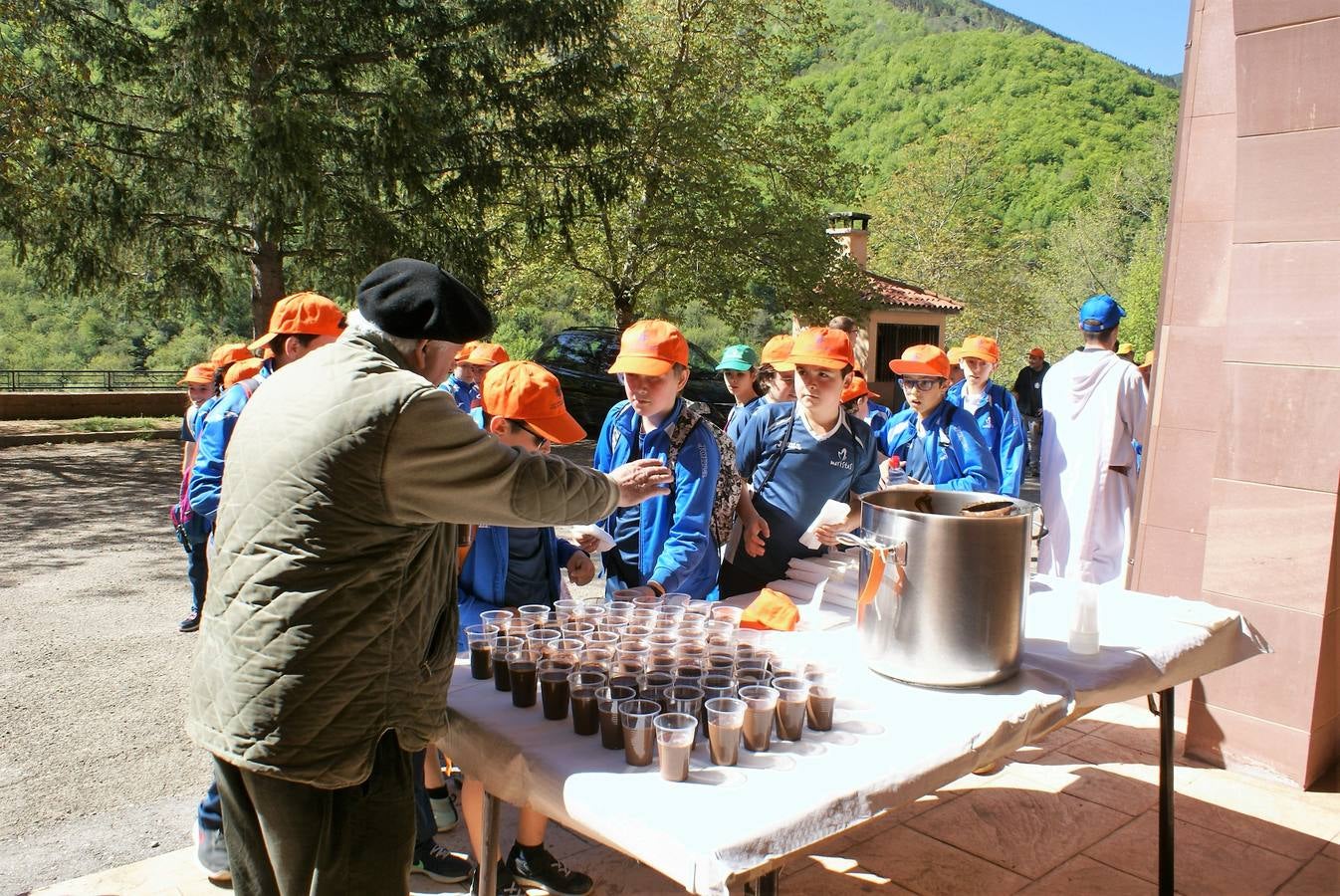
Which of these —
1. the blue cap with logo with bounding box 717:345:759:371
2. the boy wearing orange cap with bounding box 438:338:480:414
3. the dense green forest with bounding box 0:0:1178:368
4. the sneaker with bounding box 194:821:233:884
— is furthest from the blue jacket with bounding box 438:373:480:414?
the dense green forest with bounding box 0:0:1178:368

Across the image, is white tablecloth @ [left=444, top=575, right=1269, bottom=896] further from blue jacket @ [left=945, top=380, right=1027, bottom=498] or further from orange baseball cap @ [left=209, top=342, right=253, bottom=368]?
orange baseball cap @ [left=209, top=342, right=253, bottom=368]

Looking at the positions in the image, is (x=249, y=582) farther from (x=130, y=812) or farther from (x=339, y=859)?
(x=130, y=812)

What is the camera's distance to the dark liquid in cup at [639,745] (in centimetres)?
182

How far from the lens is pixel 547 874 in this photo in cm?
289

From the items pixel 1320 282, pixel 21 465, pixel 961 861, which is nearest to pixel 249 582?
pixel 961 861

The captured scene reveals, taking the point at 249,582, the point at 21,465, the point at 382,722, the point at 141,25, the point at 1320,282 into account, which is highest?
the point at 141,25

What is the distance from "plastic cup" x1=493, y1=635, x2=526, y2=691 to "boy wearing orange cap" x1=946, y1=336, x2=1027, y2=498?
3.69m

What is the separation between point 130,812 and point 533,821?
191cm

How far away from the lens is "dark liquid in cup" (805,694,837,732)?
1.98 m

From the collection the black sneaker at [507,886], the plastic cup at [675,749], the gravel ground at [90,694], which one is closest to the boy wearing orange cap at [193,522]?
the gravel ground at [90,694]

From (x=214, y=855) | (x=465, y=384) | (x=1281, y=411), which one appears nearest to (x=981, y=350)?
(x=1281, y=411)

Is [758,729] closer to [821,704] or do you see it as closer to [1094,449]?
[821,704]

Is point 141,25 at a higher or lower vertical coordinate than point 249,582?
higher

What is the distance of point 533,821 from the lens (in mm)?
2912
